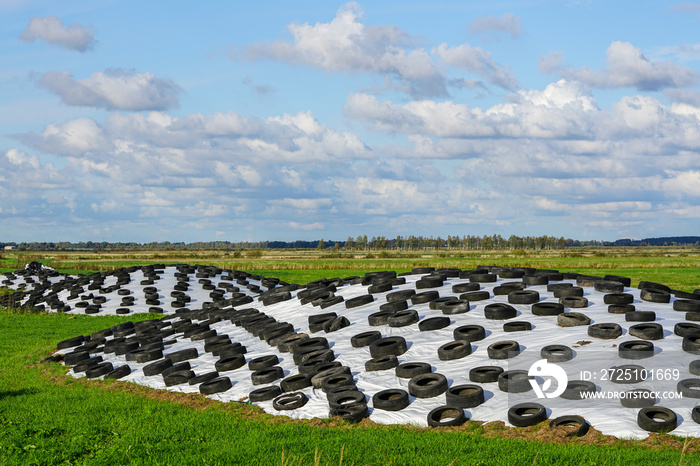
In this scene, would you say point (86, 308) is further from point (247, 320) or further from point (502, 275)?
point (502, 275)

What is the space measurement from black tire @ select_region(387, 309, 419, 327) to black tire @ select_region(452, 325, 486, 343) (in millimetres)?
1783

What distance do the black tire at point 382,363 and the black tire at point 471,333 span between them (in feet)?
6.20

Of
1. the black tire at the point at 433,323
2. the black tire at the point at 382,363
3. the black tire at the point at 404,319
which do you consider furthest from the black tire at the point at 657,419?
the black tire at the point at 404,319

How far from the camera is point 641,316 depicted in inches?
570

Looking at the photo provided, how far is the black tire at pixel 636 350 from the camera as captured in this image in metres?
12.3

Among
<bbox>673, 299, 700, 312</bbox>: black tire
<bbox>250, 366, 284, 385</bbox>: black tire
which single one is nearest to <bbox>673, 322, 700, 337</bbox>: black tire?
<bbox>673, 299, 700, 312</bbox>: black tire

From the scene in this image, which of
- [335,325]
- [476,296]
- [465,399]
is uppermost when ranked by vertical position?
[476,296]

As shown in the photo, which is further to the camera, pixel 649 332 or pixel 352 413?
pixel 649 332

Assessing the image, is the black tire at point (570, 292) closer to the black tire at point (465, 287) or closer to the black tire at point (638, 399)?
the black tire at point (465, 287)

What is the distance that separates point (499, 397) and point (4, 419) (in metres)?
10.7

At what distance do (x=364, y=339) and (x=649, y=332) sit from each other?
728 centimetres

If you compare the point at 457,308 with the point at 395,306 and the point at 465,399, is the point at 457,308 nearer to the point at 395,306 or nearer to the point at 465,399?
the point at 395,306

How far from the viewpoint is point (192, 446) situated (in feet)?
A: 31.6

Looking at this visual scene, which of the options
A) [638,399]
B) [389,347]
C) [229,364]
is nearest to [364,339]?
[389,347]
